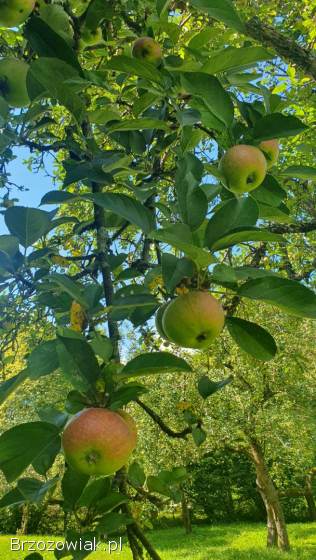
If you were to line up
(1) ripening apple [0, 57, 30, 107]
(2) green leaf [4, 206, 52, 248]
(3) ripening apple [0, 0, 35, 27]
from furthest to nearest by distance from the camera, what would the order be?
(1) ripening apple [0, 57, 30, 107] → (3) ripening apple [0, 0, 35, 27] → (2) green leaf [4, 206, 52, 248]

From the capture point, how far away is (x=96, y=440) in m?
0.81

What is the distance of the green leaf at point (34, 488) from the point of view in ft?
2.86

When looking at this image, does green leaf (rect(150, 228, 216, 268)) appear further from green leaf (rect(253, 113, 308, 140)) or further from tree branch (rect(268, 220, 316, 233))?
tree branch (rect(268, 220, 316, 233))

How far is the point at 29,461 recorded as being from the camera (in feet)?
2.59

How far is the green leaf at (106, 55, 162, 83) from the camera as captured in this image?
0.93 metres

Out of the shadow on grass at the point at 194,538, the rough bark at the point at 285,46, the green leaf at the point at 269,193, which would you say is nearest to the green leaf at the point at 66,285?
the green leaf at the point at 269,193

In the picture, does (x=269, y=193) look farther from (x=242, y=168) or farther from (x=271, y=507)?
(x=271, y=507)

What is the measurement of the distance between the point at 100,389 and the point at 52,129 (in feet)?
15.0

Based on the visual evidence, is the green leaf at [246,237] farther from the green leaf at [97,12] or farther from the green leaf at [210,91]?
the green leaf at [97,12]

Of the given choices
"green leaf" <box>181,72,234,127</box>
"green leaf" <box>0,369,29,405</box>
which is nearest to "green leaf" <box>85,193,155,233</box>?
"green leaf" <box>181,72,234,127</box>

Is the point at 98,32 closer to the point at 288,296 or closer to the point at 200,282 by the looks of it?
the point at 200,282

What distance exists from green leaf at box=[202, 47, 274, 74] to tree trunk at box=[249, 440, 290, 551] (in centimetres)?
1333

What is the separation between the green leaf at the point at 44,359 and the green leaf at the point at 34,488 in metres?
0.22

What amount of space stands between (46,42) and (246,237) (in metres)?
0.57
